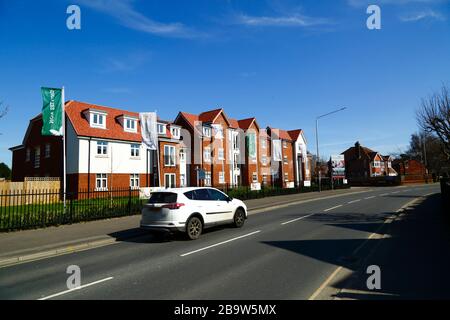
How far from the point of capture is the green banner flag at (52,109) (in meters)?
19.0

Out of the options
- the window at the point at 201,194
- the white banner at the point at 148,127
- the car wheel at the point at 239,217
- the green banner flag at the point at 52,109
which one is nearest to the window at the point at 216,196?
the window at the point at 201,194

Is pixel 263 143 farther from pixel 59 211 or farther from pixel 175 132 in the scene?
pixel 59 211

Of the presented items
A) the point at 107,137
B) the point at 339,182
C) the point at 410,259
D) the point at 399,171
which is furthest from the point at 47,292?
the point at 399,171

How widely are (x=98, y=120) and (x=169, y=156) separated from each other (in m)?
8.75

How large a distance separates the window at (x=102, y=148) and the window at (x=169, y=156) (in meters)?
7.04

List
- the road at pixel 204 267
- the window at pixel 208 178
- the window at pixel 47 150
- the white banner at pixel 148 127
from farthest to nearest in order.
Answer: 1. the window at pixel 208 178
2. the window at pixel 47 150
3. the white banner at pixel 148 127
4. the road at pixel 204 267

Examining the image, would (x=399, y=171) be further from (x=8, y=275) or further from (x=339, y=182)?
(x=8, y=275)

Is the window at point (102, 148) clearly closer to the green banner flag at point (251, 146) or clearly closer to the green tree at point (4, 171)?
the green banner flag at point (251, 146)

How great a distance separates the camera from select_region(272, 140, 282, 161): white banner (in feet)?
170

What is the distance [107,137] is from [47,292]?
26567 millimetres

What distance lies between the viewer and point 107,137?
30.2m

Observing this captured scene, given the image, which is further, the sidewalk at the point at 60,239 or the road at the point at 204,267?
the sidewalk at the point at 60,239

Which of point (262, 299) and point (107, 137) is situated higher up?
point (107, 137)
